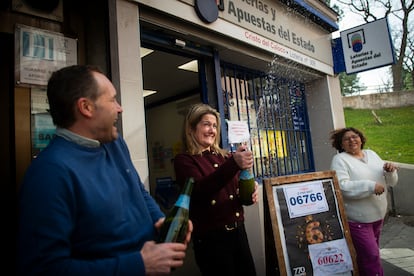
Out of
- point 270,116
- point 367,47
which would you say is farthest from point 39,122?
point 367,47

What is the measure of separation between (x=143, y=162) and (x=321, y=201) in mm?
1953

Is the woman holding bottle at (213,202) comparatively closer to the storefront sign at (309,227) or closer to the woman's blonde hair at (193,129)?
the woman's blonde hair at (193,129)

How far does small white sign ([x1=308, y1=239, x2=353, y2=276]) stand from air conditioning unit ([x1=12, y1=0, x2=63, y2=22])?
3.31 m

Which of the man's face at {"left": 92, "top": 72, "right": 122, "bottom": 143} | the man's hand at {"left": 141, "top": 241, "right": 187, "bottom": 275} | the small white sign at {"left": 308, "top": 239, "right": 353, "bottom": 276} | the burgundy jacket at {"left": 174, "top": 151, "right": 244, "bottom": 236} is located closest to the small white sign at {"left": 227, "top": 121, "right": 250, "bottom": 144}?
the burgundy jacket at {"left": 174, "top": 151, "right": 244, "bottom": 236}

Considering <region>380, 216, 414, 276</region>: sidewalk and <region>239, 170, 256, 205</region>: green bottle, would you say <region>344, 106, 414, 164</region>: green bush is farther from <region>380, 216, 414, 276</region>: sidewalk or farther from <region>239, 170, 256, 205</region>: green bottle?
<region>239, 170, 256, 205</region>: green bottle

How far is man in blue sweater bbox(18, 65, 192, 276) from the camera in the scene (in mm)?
1025

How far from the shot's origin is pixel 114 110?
4.63 feet

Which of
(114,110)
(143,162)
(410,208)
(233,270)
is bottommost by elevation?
(410,208)

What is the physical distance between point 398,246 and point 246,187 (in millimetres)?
4161

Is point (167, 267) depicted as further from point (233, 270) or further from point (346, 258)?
point (346, 258)

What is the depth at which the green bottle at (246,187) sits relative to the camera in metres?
2.23

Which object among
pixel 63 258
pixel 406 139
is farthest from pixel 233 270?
pixel 406 139

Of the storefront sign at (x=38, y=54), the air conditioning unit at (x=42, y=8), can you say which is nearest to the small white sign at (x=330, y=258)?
the storefront sign at (x=38, y=54)

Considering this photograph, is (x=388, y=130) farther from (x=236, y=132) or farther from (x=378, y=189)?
(x=236, y=132)
